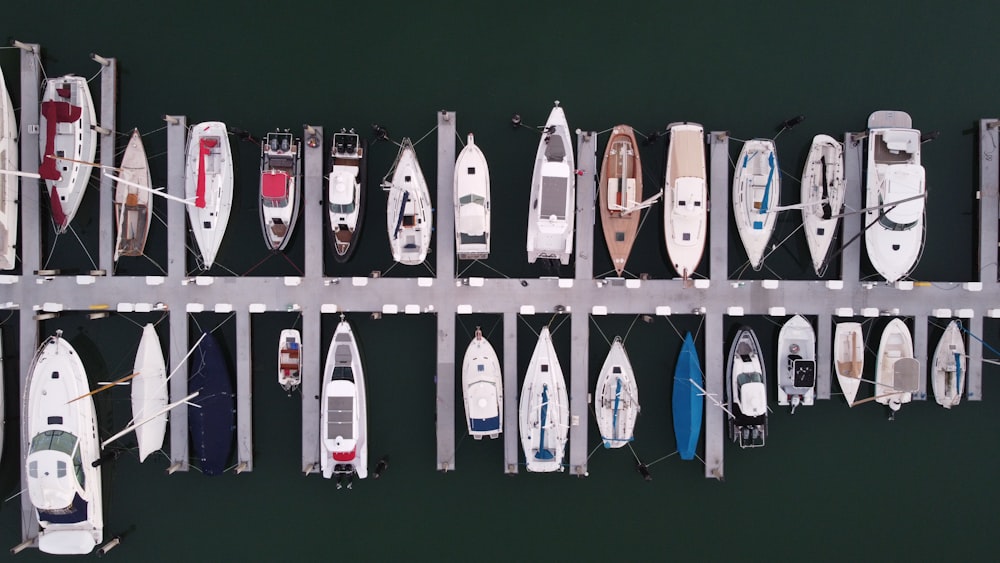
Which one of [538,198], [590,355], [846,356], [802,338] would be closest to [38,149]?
[538,198]

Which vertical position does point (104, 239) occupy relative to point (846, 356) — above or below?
above

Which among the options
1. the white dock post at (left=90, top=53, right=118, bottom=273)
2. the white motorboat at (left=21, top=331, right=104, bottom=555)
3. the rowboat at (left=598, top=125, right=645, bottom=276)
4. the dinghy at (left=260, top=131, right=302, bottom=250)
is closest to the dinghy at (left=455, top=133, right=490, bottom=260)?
the rowboat at (left=598, top=125, right=645, bottom=276)

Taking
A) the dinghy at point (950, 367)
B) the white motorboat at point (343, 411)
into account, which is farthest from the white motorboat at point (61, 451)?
the dinghy at point (950, 367)

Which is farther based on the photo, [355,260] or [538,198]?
[355,260]

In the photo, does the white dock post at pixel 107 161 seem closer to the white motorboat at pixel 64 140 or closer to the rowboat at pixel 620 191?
the white motorboat at pixel 64 140

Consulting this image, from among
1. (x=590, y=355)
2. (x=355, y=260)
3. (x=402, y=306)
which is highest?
(x=355, y=260)

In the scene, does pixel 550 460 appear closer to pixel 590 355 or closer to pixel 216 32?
pixel 590 355
